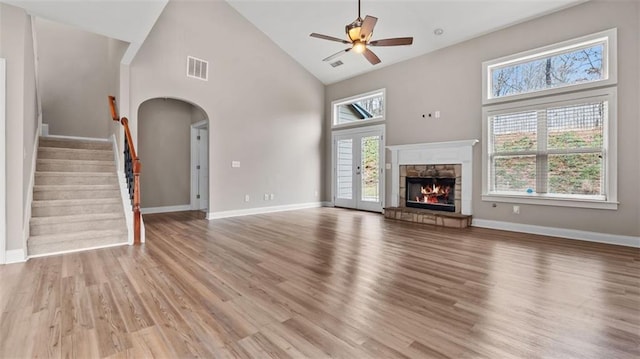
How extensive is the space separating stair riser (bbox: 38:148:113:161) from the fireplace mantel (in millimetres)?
5555

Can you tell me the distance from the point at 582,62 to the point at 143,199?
8.53m

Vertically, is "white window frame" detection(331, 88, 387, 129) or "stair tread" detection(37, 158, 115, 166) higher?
"white window frame" detection(331, 88, 387, 129)

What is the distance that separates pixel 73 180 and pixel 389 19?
5815 mm

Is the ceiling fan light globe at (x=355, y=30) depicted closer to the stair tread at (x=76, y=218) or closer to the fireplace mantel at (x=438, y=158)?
the fireplace mantel at (x=438, y=158)

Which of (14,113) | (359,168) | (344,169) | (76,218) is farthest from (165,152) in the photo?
(359,168)

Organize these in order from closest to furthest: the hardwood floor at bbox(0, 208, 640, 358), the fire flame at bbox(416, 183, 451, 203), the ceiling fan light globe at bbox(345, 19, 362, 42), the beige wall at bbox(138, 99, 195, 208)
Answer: the hardwood floor at bbox(0, 208, 640, 358)
the ceiling fan light globe at bbox(345, 19, 362, 42)
the fire flame at bbox(416, 183, 451, 203)
the beige wall at bbox(138, 99, 195, 208)

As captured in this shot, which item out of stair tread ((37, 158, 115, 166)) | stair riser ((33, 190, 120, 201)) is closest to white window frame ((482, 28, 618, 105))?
stair riser ((33, 190, 120, 201))

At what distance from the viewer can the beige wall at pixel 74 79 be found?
19.7ft

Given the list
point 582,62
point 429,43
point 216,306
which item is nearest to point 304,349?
point 216,306

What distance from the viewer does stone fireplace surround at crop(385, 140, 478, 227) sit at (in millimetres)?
5586

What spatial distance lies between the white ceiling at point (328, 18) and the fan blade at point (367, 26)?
1.86 m

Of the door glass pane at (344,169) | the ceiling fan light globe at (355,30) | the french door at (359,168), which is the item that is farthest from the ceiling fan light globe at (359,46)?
the door glass pane at (344,169)

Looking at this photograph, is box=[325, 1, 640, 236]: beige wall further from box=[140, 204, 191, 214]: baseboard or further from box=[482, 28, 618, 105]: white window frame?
box=[140, 204, 191, 214]: baseboard

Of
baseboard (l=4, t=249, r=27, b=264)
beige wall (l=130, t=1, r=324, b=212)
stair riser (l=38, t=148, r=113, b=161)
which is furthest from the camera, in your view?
beige wall (l=130, t=1, r=324, b=212)
